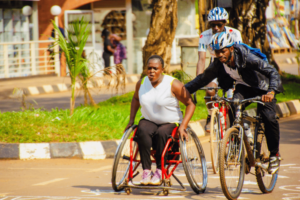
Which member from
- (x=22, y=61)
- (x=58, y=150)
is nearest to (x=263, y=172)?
(x=58, y=150)

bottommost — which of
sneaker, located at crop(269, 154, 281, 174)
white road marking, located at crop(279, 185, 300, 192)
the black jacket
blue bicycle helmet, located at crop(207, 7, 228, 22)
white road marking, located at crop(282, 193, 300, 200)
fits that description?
white road marking, located at crop(279, 185, 300, 192)

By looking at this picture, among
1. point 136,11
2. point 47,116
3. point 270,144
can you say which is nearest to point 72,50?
point 47,116

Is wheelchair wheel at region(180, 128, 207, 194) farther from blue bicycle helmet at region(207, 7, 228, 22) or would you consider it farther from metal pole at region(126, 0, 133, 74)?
metal pole at region(126, 0, 133, 74)

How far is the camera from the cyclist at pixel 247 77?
466 centimetres

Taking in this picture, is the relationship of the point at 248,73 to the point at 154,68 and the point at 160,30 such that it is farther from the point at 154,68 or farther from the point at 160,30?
the point at 160,30

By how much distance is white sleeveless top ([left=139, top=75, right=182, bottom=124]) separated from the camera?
496cm

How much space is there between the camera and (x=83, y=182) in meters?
5.48

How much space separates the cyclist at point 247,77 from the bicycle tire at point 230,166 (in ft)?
1.44

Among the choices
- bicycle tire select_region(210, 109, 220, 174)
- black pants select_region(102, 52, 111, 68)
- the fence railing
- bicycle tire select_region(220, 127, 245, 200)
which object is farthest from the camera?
black pants select_region(102, 52, 111, 68)

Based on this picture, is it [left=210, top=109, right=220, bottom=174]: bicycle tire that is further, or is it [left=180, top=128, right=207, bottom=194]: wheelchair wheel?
[left=210, top=109, right=220, bottom=174]: bicycle tire

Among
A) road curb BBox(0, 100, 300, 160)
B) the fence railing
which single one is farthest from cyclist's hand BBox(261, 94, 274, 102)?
the fence railing

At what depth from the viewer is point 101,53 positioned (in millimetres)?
19328

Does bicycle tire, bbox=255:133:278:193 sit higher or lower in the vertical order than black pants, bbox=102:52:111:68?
lower

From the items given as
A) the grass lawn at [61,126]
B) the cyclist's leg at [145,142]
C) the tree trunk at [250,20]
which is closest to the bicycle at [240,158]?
the cyclist's leg at [145,142]
